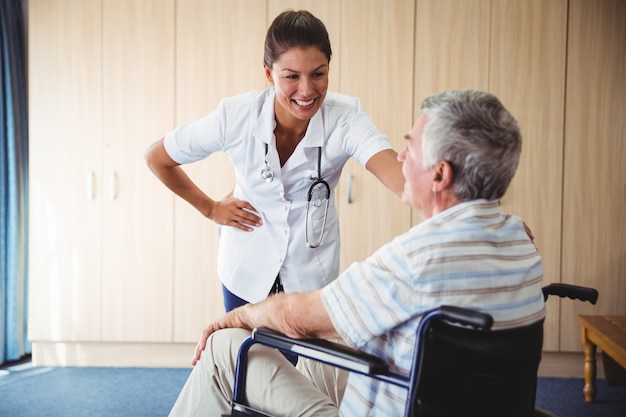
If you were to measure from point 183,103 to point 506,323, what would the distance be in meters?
2.70

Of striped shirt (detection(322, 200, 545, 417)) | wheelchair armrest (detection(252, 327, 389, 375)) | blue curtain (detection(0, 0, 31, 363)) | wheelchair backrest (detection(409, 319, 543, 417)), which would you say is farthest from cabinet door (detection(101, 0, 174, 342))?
wheelchair backrest (detection(409, 319, 543, 417))

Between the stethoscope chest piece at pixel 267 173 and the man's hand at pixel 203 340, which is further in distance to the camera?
the stethoscope chest piece at pixel 267 173

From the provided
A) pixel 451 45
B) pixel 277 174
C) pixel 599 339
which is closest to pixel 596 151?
pixel 451 45

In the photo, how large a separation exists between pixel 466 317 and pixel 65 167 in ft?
9.93

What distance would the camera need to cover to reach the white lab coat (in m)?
1.95

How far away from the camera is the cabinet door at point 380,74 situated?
3.50 metres

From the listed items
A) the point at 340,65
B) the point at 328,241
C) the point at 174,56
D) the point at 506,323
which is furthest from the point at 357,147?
the point at 174,56

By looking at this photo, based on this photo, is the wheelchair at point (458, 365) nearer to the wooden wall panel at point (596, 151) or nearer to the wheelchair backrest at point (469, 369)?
the wheelchair backrest at point (469, 369)

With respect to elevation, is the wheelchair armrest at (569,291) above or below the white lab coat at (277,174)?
below

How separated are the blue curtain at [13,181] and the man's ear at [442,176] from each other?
2.93 m

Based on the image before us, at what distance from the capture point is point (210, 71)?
3551mm

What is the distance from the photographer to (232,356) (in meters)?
1.44

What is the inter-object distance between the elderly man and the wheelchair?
1.8 inches

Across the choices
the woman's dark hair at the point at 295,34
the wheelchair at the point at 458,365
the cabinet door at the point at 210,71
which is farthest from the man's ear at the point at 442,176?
the cabinet door at the point at 210,71
